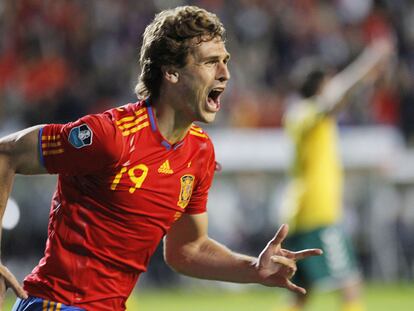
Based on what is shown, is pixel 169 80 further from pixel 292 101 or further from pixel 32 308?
pixel 292 101

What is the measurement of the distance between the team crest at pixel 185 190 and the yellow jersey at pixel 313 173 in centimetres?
412

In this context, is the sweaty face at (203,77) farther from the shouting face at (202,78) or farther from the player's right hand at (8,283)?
the player's right hand at (8,283)

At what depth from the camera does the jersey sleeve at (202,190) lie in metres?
4.46

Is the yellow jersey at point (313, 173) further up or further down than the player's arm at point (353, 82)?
further down

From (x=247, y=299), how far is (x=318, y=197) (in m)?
4.32

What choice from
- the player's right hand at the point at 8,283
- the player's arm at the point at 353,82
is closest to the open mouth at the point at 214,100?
the player's right hand at the point at 8,283

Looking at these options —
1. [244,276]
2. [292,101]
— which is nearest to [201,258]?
[244,276]

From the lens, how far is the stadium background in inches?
546

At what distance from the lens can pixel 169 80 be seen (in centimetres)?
430

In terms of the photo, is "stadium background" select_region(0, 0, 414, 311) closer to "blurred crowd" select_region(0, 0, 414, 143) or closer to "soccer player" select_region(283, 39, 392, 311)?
"blurred crowd" select_region(0, 0, 414, 143)

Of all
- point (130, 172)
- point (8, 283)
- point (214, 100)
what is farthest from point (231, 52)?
point (8, 283)

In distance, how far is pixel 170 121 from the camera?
427 centimetres

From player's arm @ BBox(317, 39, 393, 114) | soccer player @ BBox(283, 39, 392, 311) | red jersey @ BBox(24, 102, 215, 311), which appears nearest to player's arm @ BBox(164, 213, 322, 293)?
red jersey @ BBox(24, 102, 215, 311)

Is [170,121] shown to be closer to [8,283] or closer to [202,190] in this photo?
[202,190]
